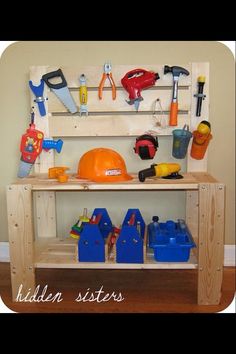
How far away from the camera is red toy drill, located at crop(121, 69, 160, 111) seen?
1.77 metres

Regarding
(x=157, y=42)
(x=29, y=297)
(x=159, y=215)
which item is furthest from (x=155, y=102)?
(x=29, y=297)

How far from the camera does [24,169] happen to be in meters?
1.84

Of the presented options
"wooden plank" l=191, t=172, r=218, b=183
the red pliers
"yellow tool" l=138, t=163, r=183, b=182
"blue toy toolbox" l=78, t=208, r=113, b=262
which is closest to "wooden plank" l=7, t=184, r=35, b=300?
"blue toy toolbox" l=78, t=208, r=113, b=262

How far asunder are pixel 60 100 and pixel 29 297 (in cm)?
97

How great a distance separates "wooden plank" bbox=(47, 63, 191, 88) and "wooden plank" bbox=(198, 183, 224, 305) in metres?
0.62

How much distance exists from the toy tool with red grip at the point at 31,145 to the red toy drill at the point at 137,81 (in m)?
0.49

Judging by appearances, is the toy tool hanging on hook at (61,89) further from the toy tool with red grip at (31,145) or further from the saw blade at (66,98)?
the toy tool with red grip at (31,145)

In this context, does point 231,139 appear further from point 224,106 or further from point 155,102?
point 155,102

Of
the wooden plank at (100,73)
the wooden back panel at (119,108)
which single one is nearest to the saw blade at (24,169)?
the wooden back panel at (119,108)

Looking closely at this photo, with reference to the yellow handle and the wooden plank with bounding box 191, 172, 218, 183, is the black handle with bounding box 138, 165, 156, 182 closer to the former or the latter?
the wooden plank with bounding box 191, 172, 218, 183

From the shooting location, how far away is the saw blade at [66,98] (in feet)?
6.04

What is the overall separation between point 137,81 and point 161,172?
0.48 metres

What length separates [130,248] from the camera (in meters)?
1.58

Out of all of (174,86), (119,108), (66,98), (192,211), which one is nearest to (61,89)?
(66,98)
